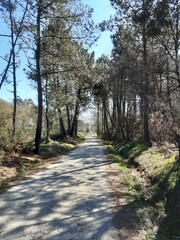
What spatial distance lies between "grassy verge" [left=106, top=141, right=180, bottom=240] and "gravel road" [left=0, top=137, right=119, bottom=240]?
833 millimetres

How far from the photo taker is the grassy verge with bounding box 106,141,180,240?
6.97m

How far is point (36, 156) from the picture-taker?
18.6m

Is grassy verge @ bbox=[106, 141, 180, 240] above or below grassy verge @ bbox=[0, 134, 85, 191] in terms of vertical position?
below

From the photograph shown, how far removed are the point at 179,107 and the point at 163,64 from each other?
86.6 inches

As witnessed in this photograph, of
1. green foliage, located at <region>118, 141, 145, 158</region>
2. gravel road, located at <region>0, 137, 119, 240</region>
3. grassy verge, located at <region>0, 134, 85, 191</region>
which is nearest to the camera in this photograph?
gravel road, located at <region>0, 137, 119, 240</region>

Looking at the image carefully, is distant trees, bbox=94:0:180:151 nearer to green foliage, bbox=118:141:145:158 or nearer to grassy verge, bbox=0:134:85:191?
green foliage, bbox=118:141:145:158

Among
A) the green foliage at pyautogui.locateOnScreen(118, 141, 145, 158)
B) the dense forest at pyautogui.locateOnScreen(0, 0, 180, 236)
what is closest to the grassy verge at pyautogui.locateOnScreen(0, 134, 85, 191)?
the dense forest at pyautogui.locateOnScreen(0, 0, 180, 236)

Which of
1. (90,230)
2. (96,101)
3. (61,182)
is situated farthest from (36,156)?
(96,101)

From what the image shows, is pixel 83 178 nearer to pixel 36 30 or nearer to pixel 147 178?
pixel 147 178

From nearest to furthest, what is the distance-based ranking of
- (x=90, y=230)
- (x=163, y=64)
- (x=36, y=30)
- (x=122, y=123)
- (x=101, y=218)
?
(x=90, y=230), (x=101, y=218), (x=163, y=64), (x=36, y=30), (x=122, y=123)

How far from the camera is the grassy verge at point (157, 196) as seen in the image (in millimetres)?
6973

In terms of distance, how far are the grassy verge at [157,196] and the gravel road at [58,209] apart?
0.83 metres

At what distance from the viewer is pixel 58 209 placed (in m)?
7.61

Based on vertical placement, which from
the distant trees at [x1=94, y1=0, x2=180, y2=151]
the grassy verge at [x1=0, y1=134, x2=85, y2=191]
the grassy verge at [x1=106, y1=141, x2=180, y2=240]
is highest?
the distant trees at [x1=94, y1=0, x2=180, y2=151]
